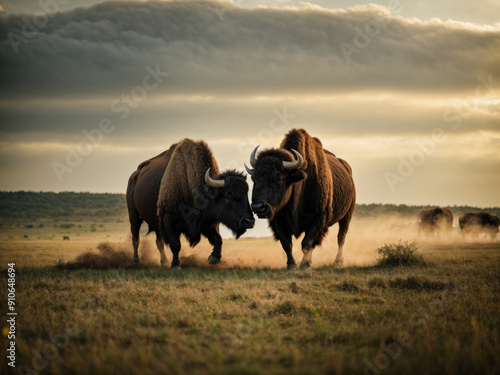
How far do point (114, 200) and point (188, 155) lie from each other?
63443 mm

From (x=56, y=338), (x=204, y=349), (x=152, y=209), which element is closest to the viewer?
(x=204, y=349)

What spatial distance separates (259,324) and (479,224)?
38.8m

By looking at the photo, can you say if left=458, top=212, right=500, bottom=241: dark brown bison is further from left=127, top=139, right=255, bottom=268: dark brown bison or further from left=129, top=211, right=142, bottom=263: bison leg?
left=127, top=139, right=255, bottom=268: dark brown bison

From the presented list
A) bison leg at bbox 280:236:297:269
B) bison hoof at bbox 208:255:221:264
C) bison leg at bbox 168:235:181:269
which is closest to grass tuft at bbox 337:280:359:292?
bison leg at bbox 280:236:297:269

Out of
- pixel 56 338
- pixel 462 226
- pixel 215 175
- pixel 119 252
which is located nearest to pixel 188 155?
pixel 215 175

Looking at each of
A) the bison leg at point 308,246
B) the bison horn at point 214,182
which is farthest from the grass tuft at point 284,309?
the bison horn at point 214,182

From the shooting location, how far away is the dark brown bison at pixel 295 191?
41.2ft

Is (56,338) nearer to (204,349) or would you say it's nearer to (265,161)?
(204,349)

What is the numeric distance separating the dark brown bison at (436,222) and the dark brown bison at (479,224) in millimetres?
1381

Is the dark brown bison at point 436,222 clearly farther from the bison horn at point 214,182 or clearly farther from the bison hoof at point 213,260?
the bison horn at point 214,182

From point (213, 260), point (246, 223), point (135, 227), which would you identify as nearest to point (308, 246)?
point (246, 223)

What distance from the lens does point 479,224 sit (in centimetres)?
4059

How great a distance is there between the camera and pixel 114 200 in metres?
75.2

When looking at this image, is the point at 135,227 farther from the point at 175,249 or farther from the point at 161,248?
the point at 175,249
